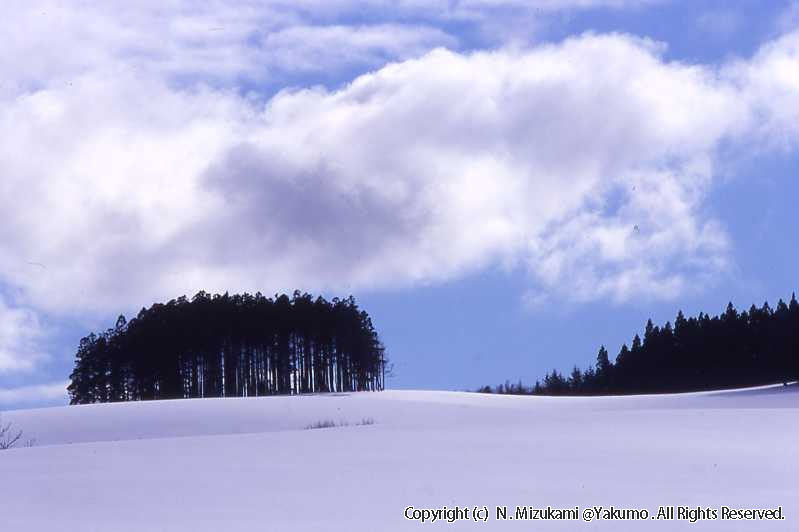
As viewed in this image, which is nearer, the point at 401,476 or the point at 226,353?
the point at 401,476

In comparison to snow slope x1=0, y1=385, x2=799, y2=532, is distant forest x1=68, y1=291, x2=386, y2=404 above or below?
above

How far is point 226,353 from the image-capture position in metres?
79.2

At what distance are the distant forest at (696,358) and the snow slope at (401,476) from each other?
194 feet

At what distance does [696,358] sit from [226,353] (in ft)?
135

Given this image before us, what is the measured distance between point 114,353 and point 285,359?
13905 mm

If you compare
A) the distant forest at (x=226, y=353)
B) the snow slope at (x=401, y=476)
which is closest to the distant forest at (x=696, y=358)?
the distant forest at (x=226, y=353)

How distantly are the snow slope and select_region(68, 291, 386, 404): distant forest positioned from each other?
56486mm

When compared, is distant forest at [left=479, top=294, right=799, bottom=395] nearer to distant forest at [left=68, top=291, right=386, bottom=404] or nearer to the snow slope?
distant forest at [left=68, top=291, right=386, bottom=404]

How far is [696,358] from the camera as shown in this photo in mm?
85688

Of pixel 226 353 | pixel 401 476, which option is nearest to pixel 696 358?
pixel 226 353

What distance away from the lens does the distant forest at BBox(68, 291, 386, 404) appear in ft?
254

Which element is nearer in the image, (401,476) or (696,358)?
(401,476)

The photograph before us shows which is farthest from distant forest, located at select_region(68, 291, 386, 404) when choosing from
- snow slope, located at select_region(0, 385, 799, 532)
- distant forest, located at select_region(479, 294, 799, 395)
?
snow slope, located at select_region(0, 385, 799, 532)

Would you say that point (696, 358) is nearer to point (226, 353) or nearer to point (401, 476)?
point (226, 353)
